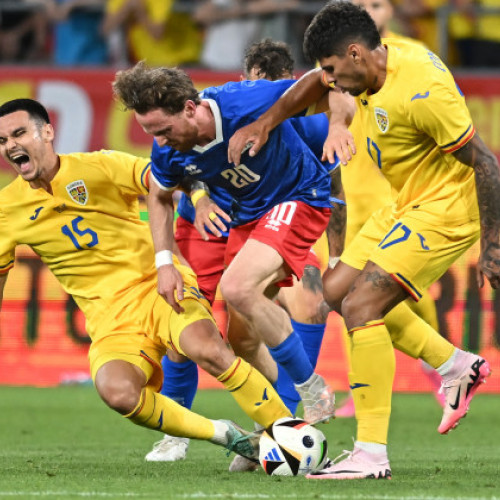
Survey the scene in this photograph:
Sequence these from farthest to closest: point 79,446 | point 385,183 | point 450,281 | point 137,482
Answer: point 450,281 → point 385,183 → point 79,446 → point 137,482

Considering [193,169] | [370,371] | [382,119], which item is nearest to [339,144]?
[382,119]

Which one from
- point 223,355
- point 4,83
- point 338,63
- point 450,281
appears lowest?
point 450,281

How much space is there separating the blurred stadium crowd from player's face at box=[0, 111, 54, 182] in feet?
18.4

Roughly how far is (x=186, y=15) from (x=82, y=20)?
3.44ft

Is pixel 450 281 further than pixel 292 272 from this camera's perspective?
Yes

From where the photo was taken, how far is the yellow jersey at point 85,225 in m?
6.12

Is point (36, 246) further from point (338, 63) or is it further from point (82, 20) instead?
point (82, 20)

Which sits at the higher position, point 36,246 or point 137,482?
point 36,246

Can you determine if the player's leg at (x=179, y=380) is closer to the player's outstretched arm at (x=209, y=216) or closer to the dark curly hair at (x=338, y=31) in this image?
the player's outstretched arm at (x=209, y=216)

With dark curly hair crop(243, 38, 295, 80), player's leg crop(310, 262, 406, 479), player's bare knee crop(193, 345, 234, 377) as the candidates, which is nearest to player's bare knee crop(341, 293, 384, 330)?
player's leg crop(310, 262, 406, 479)

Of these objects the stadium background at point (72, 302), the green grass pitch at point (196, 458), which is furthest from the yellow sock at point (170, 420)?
the stadium background at point (72, 302)

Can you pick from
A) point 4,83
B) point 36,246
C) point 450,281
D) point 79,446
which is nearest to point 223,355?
point 36,246

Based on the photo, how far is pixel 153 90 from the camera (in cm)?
556

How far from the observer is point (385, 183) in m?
8.71
